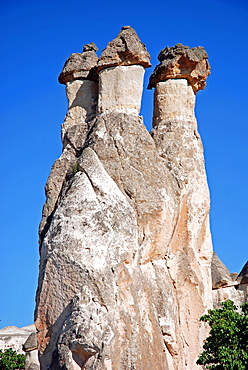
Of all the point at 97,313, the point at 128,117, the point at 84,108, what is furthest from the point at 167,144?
the point at 97,313

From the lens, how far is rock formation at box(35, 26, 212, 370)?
54.5 ft

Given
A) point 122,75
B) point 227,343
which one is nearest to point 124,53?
point 122,75

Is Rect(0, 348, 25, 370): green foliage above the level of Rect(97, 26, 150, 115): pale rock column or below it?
below

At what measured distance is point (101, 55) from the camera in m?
→ 21.0

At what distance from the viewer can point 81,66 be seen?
22.2 metres

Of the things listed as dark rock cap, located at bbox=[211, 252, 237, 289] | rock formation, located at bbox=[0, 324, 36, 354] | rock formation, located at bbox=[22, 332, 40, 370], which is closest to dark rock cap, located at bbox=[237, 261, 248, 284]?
dark rock cap, located at bbox=[211, 252, 237, 289]

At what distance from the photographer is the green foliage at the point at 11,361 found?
87.2 feet

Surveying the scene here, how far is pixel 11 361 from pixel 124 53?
42.1 ft

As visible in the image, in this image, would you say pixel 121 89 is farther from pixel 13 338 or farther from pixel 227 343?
pixel 13 338

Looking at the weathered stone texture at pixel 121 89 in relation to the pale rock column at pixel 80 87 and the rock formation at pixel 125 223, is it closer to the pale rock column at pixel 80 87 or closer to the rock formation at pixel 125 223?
the rock formation at pixel 125 223

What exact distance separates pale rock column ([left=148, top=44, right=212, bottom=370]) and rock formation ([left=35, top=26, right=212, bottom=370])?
0.03m

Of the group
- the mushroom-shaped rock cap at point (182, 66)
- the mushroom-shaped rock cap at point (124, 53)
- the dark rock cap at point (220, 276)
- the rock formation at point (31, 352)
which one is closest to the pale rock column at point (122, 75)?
the mushroom-shaped rock cap at point (124, 53)

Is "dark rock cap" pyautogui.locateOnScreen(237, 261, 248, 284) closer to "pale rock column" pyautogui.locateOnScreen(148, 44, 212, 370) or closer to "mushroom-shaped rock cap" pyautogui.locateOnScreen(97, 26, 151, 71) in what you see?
"pale rock column" pyautogui.locateOnScreen(148, 44, 212, 370)

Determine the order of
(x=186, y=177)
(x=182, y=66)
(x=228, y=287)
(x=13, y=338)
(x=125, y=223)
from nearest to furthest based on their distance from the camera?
(x=125, y=223) < (x=186, y=177) < (x=182, y=66) < (x=228, y=287) < (x=13, y=338)
